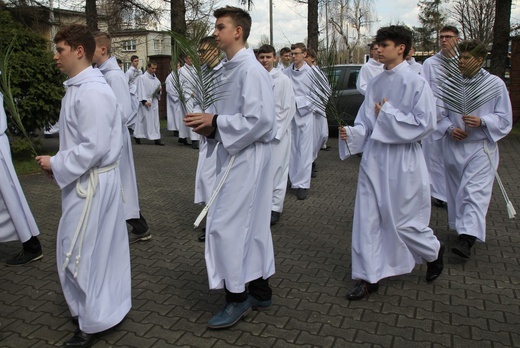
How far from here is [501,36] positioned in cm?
1395

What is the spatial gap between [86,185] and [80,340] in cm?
102

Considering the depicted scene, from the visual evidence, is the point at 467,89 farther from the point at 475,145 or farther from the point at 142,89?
the point at 142,89

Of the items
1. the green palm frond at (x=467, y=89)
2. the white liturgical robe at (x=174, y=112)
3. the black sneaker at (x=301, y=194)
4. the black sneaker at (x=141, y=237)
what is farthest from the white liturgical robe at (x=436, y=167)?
the white liturgical robe at (x=174, y=112)

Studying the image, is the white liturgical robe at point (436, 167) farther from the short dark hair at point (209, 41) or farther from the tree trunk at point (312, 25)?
the tree trunk at point (312, 25)

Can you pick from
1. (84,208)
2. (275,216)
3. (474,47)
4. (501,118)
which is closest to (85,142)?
(84,208)

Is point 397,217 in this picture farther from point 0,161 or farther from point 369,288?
point 0,161

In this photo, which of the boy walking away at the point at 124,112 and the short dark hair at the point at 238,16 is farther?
the boy walking away at the point at 124,112

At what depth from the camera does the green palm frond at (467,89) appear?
5168mm

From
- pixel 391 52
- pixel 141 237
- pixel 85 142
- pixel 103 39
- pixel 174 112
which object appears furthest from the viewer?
pixel 174 112

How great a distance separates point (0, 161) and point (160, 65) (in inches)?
636

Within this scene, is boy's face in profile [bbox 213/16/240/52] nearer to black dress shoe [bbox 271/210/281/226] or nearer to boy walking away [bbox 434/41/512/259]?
boy walking away [bbox 434/41/512/259]

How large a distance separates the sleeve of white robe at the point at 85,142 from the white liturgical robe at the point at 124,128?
6.35ft

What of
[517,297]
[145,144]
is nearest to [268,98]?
[517,297]

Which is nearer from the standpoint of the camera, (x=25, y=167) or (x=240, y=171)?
(x=240, y=171)
